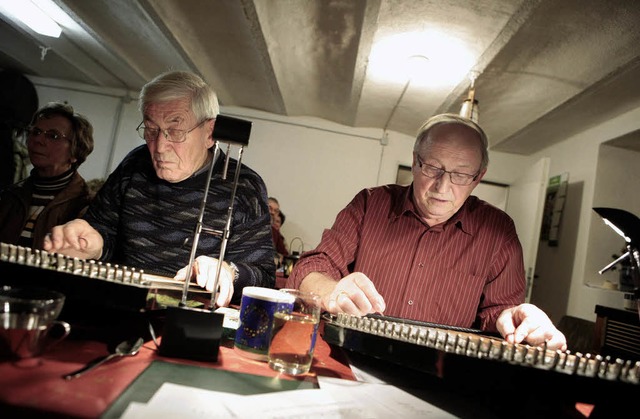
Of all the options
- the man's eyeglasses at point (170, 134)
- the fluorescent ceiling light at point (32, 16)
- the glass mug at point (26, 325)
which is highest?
the fluorescent ceiling light at point (32, 16)

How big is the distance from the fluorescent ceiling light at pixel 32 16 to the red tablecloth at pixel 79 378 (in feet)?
19.0

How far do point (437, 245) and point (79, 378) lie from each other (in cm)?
168

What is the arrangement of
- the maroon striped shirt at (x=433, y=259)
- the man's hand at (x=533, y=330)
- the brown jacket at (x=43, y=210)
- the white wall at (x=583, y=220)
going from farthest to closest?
the white wall at (x=583, y=220) → the brown jacket at (x=43, y=210) → the maroon striped shirt at (x=433, y=259) → the man's hand at (x=533, y=330)

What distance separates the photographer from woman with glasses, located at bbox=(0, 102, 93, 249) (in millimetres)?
2682

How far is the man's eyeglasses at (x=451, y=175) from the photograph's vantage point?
1.91 m

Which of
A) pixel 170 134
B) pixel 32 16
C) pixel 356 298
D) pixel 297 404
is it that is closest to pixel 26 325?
pixel 297 404

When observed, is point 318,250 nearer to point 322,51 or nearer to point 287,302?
point 287,302

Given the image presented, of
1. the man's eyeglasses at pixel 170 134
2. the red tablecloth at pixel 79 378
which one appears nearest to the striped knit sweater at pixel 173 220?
the man's eyeglasses at pixel 170 134

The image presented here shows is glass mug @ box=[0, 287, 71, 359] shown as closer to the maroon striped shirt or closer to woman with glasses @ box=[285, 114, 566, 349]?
woman with glasses @ box=[285, 114, 566, 349]

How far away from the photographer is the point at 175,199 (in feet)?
6.61

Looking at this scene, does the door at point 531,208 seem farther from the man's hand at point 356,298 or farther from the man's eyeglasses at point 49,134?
the man's eyeglasses at point 49,134

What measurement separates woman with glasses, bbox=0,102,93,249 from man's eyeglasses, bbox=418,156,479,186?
2.16m

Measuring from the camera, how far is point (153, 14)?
4621mm

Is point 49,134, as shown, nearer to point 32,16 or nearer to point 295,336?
point 295,336
